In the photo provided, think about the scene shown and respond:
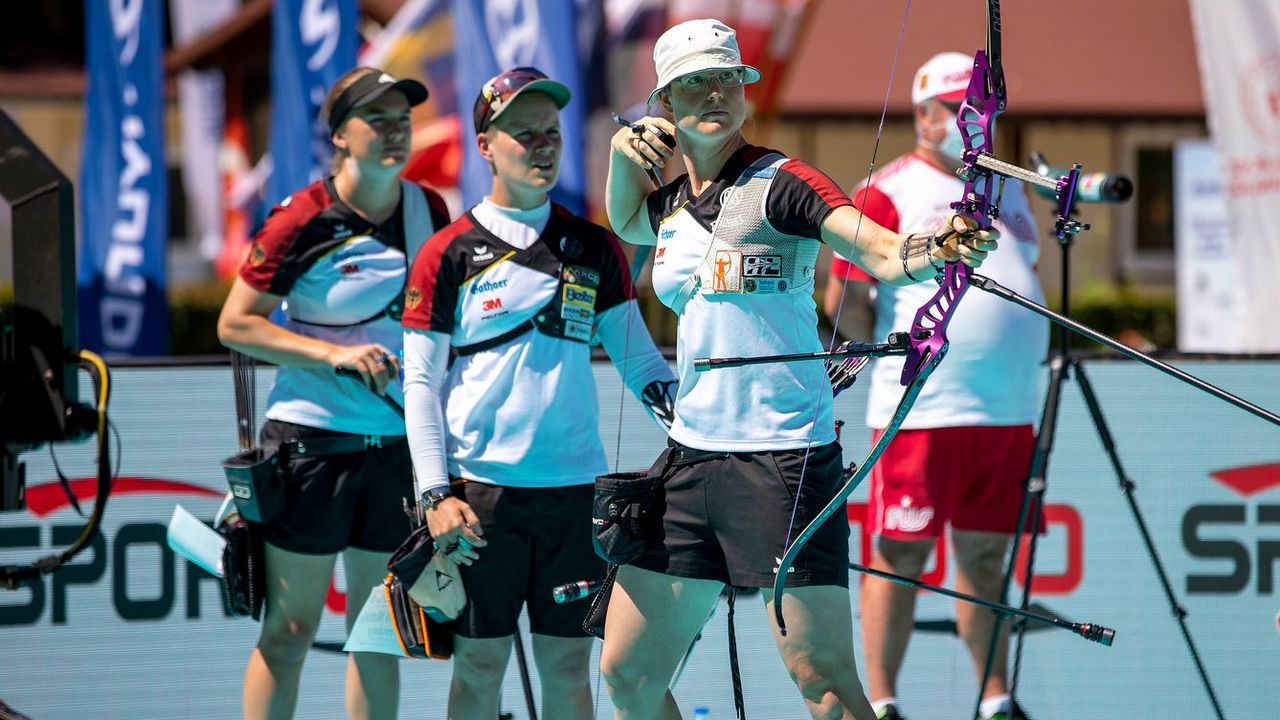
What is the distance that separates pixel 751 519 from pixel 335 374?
133 centimetres

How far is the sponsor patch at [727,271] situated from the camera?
3023 millimetres

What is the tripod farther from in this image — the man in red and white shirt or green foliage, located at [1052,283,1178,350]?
green foliage, located at [1052,283,1178,350]

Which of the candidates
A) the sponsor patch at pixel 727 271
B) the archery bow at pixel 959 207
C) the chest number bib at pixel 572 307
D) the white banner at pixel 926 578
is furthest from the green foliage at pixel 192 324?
the archery bow at pixel 959 207

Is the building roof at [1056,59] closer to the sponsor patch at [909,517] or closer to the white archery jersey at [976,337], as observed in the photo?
the white archery jersey at [976,337]

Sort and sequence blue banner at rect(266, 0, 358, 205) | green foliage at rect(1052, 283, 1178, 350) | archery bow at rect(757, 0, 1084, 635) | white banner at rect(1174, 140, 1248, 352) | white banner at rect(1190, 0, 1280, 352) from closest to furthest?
archery bow at rect(757, 0, 1084, 635), white banner at rect(1190, 0, 1280, 352), blue banner at rect(266, 0, 358, 205), white banner at rect(1174, 140, 1248, 352), green foliage at rect(1052, 283, 1178, 350)

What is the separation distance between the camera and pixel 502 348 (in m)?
3.57

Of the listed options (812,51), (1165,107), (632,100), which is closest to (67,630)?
(632,100)

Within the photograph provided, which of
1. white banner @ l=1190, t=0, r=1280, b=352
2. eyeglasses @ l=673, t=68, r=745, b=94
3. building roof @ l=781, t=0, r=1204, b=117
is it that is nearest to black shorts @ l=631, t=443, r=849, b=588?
eyeglasses @ l=673, t=68, r=745, b=94

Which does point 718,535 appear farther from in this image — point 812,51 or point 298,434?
point 812,51

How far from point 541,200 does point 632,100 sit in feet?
18.4

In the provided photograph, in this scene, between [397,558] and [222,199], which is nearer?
[397,558]

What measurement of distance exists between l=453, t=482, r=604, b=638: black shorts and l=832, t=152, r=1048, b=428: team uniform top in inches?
47.6

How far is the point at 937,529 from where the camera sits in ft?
14.8

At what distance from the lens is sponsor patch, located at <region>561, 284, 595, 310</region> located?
3.58 metres
